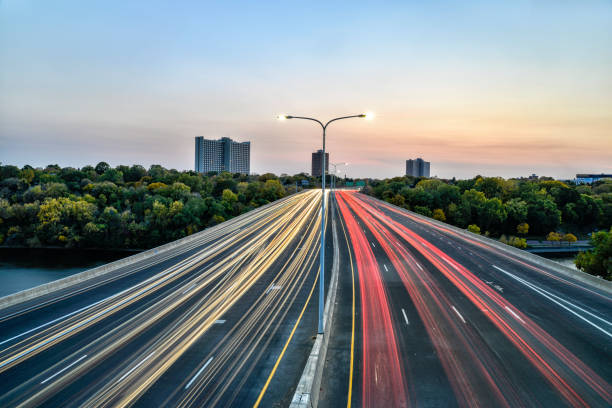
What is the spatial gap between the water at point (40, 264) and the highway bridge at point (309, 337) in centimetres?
3270

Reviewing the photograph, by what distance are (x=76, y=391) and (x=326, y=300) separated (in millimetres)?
12435

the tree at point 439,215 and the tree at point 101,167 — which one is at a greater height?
the tree at point 101,167

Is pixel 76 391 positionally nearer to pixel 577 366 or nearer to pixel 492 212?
pixel 577 366

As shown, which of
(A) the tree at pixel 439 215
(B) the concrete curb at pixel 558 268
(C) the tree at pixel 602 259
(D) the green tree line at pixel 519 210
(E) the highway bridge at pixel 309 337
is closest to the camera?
(E) the highway bridge at pixel 309 337

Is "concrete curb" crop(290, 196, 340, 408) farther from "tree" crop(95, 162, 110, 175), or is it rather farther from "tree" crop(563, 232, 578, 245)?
"tree" crop(95, 162, 110, 175)

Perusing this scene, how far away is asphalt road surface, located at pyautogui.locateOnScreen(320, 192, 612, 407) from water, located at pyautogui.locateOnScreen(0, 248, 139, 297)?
164ft

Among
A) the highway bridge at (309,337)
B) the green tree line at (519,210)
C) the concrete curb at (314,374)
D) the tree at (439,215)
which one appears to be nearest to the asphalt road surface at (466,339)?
the highway bridge at (309,337)

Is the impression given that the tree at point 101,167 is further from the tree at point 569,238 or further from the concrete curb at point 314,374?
the tree at point 569,238

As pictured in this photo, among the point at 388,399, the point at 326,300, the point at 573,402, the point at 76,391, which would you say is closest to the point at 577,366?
the point at 573,402

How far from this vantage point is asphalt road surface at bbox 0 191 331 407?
11367 mm

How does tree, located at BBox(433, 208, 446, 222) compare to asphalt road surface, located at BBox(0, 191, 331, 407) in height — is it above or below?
above

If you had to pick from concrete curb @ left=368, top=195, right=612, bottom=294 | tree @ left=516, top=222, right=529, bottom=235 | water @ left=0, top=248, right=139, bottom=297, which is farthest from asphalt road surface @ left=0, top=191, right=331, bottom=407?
tree @ left=516, top=222, right=529, bottom=235

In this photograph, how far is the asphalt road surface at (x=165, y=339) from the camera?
11.4m

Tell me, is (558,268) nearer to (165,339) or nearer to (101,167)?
(165,339)
